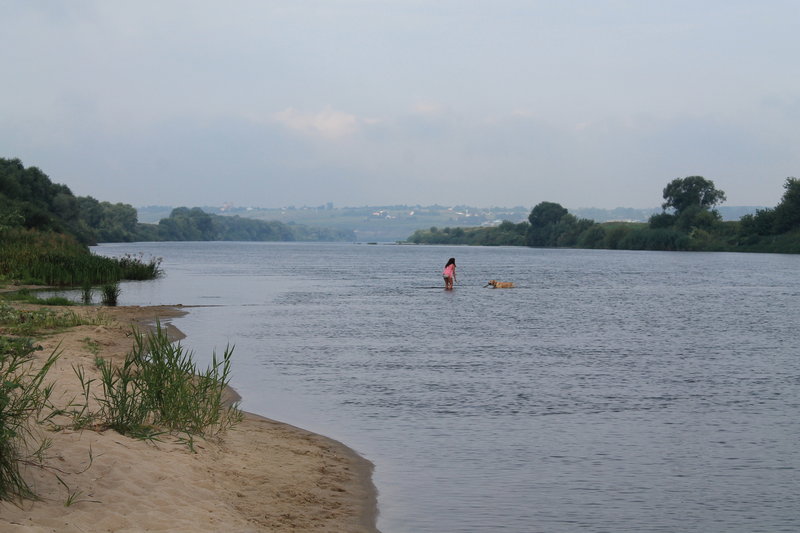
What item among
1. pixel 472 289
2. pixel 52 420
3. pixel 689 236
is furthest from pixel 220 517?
pixel 689 236

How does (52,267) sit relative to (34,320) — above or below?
above

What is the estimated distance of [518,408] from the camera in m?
16.8

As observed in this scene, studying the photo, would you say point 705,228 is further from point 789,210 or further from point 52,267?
point 52,267

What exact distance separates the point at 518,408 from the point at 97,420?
8.38 metres

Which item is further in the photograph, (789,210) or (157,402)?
(789,210)

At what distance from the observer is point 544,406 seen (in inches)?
673

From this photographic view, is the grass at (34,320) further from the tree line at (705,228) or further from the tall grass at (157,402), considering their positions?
the tree line at (705,228)

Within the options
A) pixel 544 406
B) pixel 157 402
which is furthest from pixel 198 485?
pixel 544 406

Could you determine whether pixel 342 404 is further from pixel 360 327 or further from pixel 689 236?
pixel 689 236

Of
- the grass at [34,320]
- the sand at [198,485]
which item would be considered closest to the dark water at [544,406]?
the sand at [198,485]

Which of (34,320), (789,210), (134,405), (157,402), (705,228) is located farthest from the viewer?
(705,228)

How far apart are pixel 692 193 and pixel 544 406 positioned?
582ft

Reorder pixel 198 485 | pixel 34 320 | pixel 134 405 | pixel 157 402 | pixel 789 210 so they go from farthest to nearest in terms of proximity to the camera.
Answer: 1. pixel 789 210
2. pixel 34 320
3. pixel 157 402
4. pixel 134 405
5. pixel 198 485

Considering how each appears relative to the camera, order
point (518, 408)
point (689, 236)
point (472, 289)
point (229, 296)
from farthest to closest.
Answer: point (689, 236) → point (472, 289) → point (229, 296) → point (518, 408)
